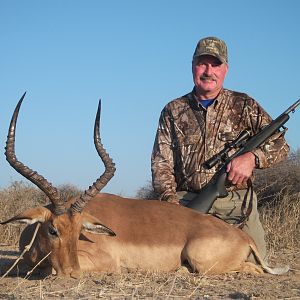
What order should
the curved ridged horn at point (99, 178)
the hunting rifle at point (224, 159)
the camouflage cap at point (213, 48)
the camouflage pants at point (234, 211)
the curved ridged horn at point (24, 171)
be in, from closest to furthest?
the curved ridged horn at point (24, 171) < the curved ridged horn at point (99, 178) < the hunting rifle at point (224, 159) < the camouflage pants at point (234, 211) < the camouflage cap at point (213, 48)

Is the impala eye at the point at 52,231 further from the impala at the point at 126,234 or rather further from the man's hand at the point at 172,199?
the man's hand at the point at 172,199

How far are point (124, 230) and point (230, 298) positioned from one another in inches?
82.3

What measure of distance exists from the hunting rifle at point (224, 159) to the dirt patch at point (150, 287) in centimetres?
105

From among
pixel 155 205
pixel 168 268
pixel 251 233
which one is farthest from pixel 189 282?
pixel 251 233

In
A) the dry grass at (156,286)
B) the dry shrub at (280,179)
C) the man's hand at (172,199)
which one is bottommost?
the dry grass at (156,286)

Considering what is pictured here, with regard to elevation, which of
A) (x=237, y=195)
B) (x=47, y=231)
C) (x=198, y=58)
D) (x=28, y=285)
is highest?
(x=198, y=58)

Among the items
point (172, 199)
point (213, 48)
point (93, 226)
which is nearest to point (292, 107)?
point (213, 48)

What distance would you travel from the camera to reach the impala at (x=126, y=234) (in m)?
5.64

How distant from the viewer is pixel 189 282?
4.95 metres

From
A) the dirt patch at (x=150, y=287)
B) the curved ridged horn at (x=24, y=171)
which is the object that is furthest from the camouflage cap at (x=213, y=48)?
the dirt patch at (x=150, y=287)

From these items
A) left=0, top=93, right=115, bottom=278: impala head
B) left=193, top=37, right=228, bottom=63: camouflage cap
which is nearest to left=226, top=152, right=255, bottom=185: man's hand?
left=193, top=37, right=228, bottom=63: camouflage cap

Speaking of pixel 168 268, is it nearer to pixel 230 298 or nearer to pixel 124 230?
pixel 124 230

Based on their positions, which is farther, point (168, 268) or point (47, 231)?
point (168, 268)

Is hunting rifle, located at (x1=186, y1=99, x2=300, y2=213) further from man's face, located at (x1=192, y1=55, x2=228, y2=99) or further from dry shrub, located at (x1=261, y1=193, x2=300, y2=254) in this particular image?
dry shrub, located at (x1=261, y1=193, x2=300, y2=254)
